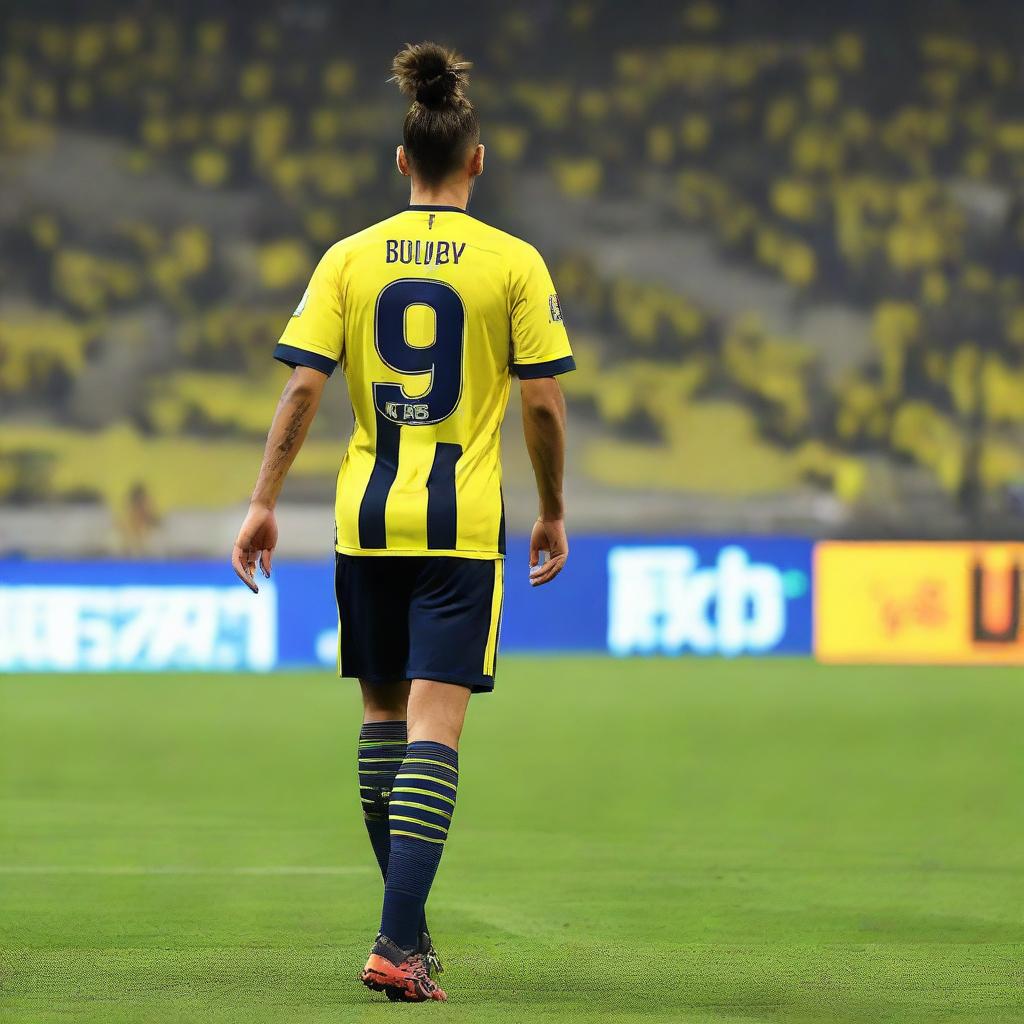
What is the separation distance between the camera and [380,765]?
2.97 metres

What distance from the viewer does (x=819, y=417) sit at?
1452 cm

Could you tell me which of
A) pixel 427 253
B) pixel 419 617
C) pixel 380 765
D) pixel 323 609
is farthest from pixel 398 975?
pixel 323 609

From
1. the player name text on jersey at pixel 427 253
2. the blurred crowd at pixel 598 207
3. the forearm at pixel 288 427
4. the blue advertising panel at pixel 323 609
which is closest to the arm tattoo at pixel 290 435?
the forearm at pixel 288 427

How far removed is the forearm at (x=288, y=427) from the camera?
9.34 feet

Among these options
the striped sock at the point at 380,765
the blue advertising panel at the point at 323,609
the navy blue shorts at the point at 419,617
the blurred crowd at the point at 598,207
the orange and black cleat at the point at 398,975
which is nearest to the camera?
the orange and black cleat at the point at 398,975

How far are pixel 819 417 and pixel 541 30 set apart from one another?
147 inches

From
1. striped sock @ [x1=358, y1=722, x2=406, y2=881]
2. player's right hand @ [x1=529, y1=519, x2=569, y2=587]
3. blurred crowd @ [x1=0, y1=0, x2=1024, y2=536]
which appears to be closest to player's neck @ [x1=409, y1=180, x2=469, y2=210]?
player's right hand @ [x1=529, y1=519, x2=569, y2=587]

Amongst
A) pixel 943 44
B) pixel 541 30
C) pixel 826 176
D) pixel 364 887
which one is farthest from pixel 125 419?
pixel 364 887

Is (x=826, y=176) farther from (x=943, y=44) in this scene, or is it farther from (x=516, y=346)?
(x=516, y=346)

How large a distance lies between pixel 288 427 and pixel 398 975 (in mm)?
821

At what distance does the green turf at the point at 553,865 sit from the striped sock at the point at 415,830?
132mm

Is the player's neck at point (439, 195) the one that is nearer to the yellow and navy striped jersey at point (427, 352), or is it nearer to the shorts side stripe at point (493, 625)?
the yellow and navy striped jersey at point (427, 352)

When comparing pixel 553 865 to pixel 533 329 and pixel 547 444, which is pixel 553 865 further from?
pixel 533 329

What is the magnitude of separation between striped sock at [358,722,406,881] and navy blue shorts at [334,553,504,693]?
0.09m
